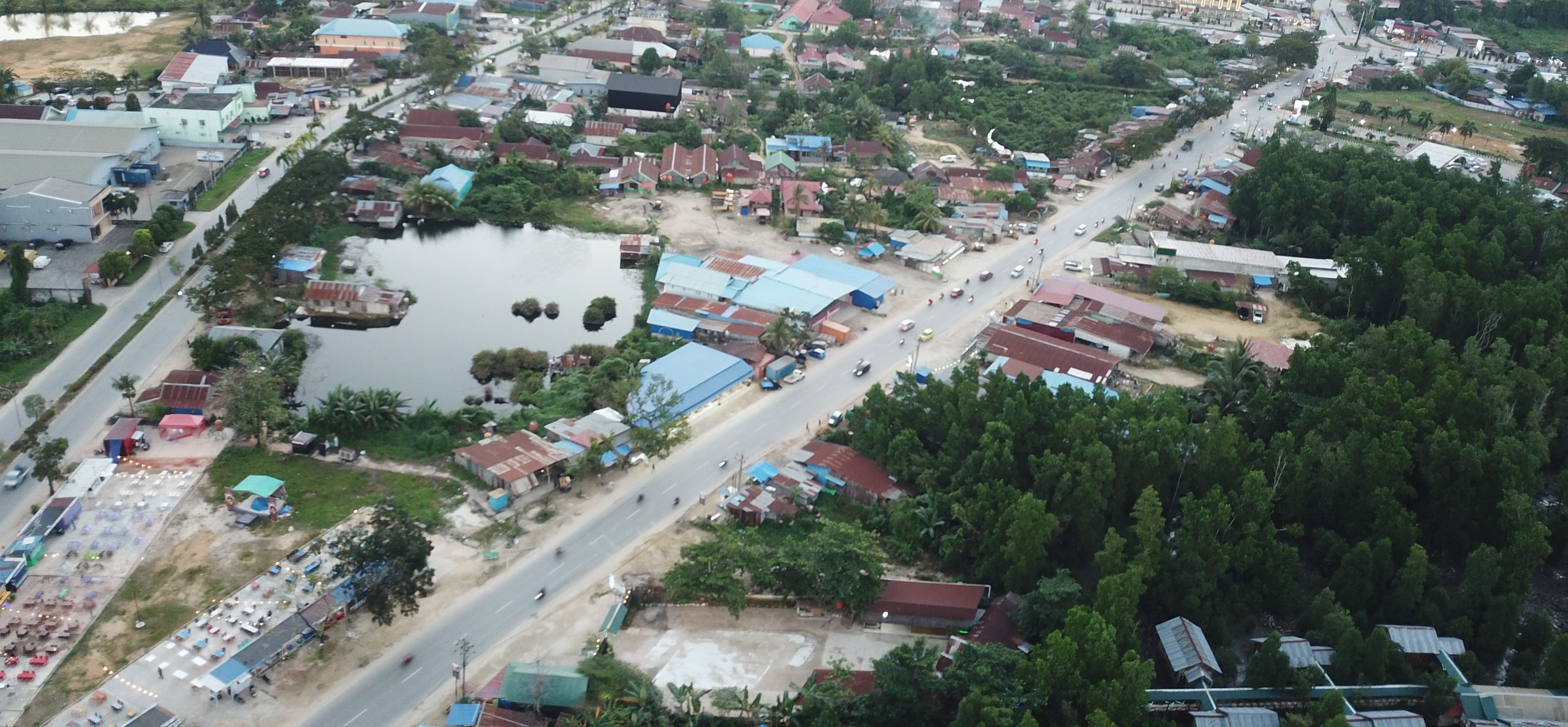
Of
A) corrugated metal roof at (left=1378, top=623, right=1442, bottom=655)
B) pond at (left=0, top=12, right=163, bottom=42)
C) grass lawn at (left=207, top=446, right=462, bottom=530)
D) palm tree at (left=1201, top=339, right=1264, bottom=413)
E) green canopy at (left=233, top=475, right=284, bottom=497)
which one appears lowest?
grass lawn at (left=207, top=446, right=462, bottom=530)

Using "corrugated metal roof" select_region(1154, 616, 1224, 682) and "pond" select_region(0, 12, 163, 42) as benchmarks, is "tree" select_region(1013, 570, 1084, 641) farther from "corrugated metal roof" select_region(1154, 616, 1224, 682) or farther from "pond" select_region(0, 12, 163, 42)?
"pond" select_region(0, 12, 163, 42)

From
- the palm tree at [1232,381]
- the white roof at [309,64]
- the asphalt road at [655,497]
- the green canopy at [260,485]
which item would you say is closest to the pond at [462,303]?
the green canopy at [260,485]

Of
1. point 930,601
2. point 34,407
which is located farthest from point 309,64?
point 930,601

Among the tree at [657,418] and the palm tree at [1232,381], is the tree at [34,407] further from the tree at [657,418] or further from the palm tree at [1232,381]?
the palm tree at [1232,381]

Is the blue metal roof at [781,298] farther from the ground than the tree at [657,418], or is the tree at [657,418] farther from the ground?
the blue metal roof at [781,298]

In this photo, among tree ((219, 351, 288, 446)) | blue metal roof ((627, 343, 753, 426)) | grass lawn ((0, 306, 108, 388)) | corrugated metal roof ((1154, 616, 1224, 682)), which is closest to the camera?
corrugated metal roof ((1154, 616, 1224, 682))

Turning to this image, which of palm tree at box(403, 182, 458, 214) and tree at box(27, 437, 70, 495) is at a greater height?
palm tree at box(403, 182, 458, 214)

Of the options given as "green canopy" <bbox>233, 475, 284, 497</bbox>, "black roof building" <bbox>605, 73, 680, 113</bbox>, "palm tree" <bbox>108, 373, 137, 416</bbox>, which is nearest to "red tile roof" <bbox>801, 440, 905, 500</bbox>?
"green canopy" <bbox>233, 475, 284, 497</bbox>

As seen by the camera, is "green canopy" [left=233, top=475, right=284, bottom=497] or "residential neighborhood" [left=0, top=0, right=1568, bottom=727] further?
"green canopy" [left=233, top=475, right=284, bottom=497]
